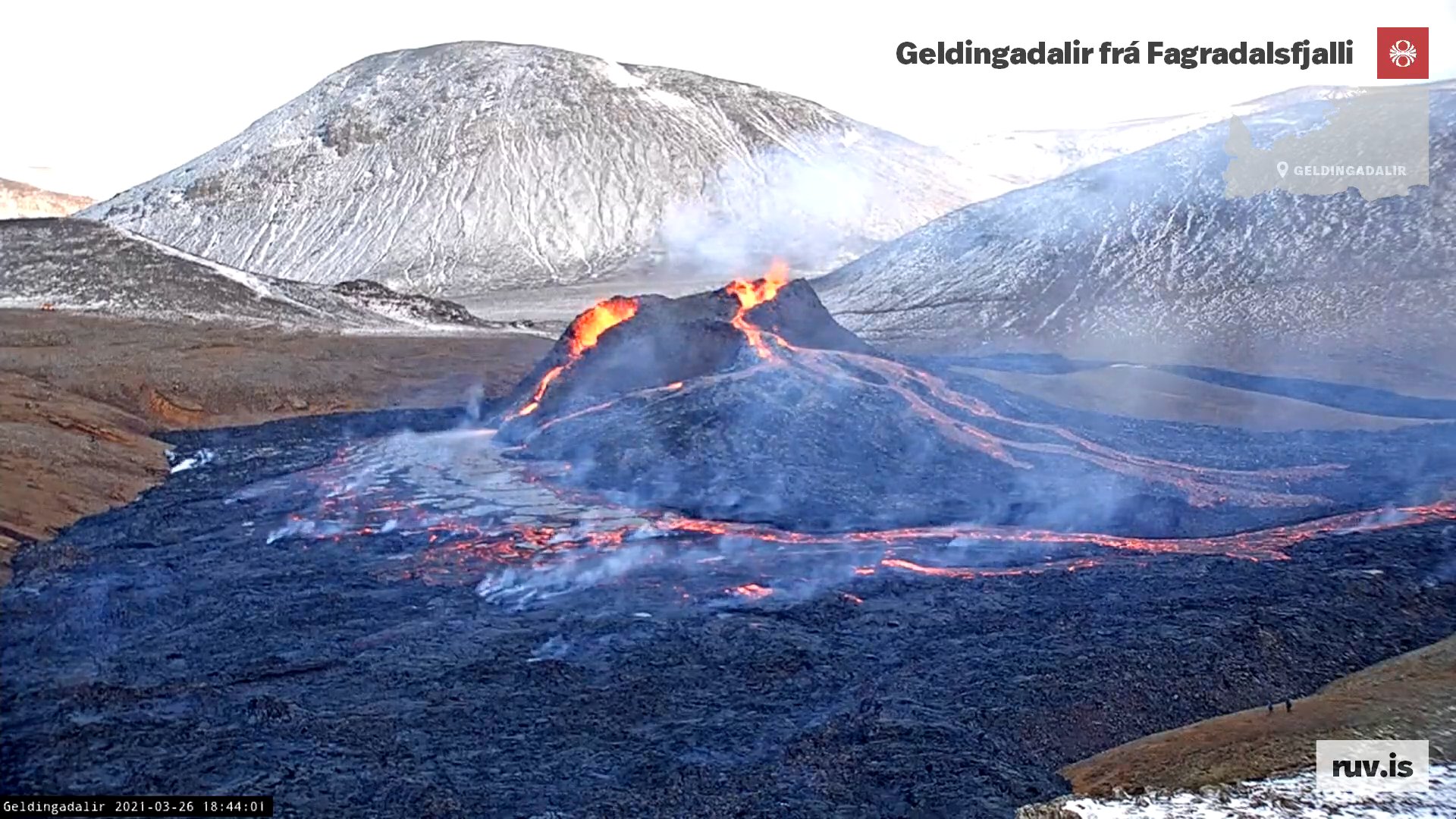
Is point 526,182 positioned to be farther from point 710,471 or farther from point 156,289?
point 710,471

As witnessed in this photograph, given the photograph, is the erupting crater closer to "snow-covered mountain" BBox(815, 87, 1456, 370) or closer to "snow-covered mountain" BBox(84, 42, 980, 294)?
"snow-covered mountain" BBox(815, 87, 1456, 370)

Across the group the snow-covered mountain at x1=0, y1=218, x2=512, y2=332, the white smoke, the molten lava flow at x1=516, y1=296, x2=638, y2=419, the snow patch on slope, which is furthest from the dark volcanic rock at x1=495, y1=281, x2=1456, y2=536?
the white smoke

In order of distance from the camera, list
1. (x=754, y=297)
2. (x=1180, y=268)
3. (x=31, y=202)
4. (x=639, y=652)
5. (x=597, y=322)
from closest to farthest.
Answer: (x=639, y=652) → (x=754, y=297) → (x=597, y=322) → (x=1180, y=268) → (x=31, y=202)

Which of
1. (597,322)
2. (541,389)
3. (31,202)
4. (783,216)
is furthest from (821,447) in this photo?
(31,202)

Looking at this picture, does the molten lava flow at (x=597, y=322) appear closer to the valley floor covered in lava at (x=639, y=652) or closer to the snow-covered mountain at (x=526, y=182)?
the valley floor covered in lava at (x=639, y=652)

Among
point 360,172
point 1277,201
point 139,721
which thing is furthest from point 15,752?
point 360,172
